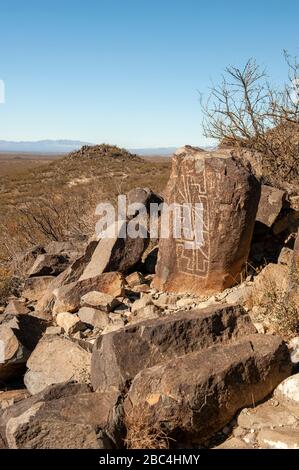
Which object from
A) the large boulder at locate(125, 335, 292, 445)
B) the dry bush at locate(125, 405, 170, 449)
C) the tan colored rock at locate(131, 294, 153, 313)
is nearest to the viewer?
the dry bush at locate(125, 405, 170, 449)

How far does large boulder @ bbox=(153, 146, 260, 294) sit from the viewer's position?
609cm

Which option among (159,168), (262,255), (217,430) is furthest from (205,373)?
(159,168)

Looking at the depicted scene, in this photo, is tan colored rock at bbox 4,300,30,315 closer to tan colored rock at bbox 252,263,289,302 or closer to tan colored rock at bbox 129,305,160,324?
tan colored rock at bbox 129,305,160,324

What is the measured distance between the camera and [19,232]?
12.9 metres

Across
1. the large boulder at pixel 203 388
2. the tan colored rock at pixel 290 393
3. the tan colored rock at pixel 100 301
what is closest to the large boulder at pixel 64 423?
the large boulder at pixel 203 388

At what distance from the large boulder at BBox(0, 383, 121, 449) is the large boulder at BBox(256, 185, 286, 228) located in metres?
4.26

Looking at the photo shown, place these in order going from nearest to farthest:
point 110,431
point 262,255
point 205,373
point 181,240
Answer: point 110,431 < point 205,373 < point 181,240 < point 262,255

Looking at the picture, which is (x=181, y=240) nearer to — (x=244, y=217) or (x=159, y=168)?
(x=244, y=217)

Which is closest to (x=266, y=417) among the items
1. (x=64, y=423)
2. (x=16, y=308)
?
(x=64, y=423)

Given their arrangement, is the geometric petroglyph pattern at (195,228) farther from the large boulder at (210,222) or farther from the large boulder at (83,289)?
the large boulder at (83,289)

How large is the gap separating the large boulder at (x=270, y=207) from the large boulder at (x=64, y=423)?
426 centimetres

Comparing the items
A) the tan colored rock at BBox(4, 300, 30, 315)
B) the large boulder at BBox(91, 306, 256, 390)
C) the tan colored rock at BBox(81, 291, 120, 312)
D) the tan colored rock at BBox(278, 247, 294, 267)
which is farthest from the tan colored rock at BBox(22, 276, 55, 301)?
the large boulder at BBox(91, 306, 256, 390)

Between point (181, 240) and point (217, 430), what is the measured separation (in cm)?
303

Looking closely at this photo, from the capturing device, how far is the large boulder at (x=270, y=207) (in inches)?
289
